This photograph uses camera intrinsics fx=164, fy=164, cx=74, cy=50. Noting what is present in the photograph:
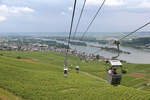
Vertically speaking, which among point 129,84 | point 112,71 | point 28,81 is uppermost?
point 112,71

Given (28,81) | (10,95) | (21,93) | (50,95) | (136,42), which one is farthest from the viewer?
(136,42)

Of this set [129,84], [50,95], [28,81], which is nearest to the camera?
[50,95]

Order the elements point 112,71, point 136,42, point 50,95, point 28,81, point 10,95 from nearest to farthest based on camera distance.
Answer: point 112,71
point 10,95
point 50,95
point 28,81
point 136,42

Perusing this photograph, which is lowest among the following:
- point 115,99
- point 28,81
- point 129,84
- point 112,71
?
point 129,84

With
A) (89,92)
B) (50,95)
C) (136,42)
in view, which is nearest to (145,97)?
(89,92)

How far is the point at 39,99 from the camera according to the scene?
17.2 m

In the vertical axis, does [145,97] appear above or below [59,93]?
below

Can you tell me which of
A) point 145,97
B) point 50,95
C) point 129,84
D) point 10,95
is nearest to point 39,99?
point 50,95

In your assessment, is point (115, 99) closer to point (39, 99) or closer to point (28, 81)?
point (39, 99)

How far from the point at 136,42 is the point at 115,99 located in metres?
168

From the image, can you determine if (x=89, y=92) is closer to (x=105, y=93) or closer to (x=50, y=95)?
(x=105, y=93)

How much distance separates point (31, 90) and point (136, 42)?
173916 mm

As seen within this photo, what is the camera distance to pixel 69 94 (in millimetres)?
19844

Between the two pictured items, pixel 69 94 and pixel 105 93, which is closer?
pixel 69 94
